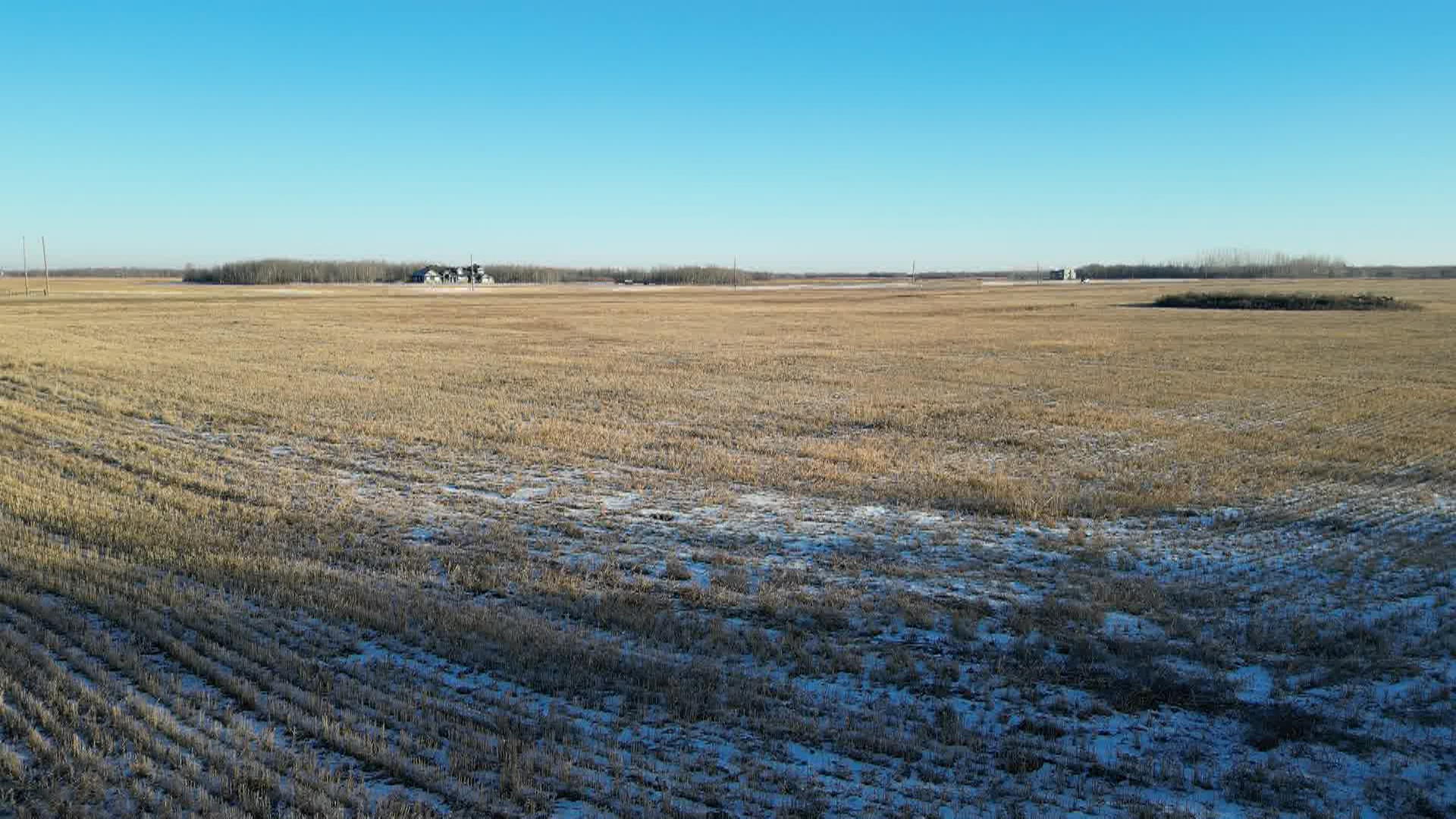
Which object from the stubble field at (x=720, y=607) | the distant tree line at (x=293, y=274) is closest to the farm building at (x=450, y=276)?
the distant tree line at (x=293, y=274)

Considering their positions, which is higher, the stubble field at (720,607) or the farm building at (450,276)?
the farm building at (450,276)

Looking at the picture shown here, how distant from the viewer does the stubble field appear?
559 cm

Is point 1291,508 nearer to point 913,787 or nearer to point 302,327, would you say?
point 913,787

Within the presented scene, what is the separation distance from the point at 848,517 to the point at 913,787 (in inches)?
258

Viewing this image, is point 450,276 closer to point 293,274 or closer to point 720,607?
point 293,274

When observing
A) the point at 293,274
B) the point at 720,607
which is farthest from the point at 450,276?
the point at 720,607

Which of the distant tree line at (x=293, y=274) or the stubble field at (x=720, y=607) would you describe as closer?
the stubble field at (x=720, y=607)

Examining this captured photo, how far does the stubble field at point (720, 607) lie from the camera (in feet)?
18.3

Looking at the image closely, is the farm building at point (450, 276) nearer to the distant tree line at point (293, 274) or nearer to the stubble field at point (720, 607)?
the distant tree line at point (293, 274)

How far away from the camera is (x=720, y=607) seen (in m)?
8.55

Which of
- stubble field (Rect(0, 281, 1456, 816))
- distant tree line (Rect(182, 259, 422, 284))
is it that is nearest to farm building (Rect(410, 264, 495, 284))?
distant tree line (Rect(182, 259, 422, 284))

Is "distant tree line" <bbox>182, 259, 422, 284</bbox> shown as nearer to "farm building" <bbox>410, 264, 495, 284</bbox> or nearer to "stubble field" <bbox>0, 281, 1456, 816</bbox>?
"farm building" <bbox>410, 264, 495, 284</bbox>

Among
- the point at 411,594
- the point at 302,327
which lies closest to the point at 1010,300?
the point at 302,327

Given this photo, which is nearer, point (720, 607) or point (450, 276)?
point (720, 607)
